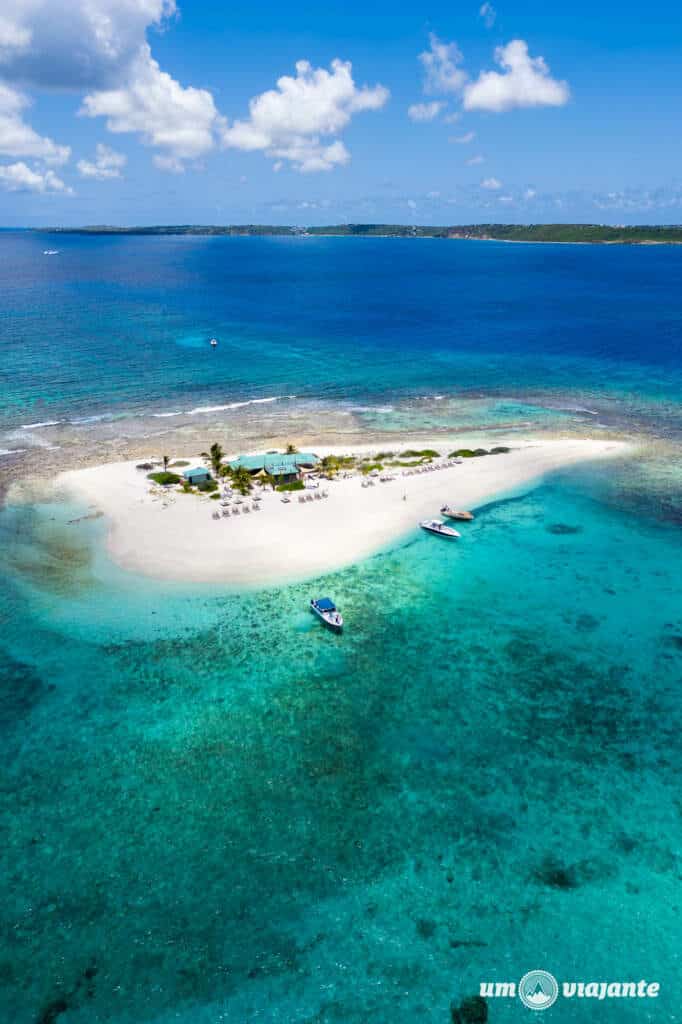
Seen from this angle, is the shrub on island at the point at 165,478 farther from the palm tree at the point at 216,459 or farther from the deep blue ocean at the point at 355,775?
the deep blue ocean at the point at 355,775

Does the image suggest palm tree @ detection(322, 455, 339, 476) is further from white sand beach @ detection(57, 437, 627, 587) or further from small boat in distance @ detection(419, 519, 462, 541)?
small boat in distance @ detection(419, 519, 462, 541)

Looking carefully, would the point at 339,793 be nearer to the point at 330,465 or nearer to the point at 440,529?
the point at 440,529

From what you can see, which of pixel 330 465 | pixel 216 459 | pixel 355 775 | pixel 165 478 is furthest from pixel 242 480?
pixel 355 775

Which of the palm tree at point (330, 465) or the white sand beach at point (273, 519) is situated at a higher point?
the palm tree at point (330, 465)

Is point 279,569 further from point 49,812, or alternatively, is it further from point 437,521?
point 49,812

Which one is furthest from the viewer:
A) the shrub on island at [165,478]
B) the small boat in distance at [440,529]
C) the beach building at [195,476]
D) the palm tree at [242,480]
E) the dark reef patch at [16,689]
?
the shrub on island at [165,478]

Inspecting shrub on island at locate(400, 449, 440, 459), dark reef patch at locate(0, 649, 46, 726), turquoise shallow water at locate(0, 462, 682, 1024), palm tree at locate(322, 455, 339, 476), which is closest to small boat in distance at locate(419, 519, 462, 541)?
turquoise shallow water at locate(0, 462, 682, 1024)

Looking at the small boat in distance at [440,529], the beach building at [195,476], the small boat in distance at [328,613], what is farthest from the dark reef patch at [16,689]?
the small boat in distance at [440,529]

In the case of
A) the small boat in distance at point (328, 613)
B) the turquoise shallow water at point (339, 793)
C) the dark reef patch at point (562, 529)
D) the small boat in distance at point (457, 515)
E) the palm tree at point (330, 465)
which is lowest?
the turquoise shallow water at point (339, 793)
